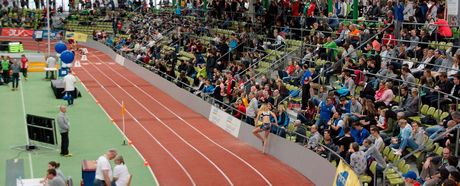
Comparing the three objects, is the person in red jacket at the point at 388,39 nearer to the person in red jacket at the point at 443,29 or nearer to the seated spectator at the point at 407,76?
the person in red jacket at the point at 443,29

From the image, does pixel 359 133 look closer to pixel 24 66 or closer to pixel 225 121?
pixel 225 121

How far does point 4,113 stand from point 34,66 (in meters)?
15.7

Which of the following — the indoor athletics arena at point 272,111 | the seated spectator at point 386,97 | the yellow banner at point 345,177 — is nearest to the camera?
the yellow banner at point 345,177

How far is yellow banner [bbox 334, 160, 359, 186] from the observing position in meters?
13.8

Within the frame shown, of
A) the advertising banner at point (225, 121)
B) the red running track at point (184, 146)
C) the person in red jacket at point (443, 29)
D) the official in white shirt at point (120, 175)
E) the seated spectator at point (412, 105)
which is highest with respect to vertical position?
the person in red jacket at point (443, 29)

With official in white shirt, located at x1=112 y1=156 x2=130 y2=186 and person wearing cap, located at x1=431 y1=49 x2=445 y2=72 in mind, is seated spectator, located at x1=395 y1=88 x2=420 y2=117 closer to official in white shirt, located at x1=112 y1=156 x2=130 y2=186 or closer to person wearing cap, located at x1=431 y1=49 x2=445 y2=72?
person wearing cap, located at x1=431 y1=49 x2=445 y2=72

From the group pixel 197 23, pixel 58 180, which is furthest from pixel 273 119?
pixel 197 23

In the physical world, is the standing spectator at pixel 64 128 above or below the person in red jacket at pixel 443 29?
below

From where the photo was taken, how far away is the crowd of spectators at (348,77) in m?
16.5

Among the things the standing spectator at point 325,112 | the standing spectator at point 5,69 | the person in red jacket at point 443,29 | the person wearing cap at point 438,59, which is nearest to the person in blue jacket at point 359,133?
the standing spectator at point 325,112

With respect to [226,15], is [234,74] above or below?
below

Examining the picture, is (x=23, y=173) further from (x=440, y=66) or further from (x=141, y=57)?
(x=141, y=57)

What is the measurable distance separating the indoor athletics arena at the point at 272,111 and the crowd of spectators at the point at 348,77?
0.06 metres

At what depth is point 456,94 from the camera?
18.1 m
